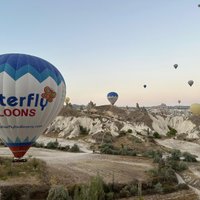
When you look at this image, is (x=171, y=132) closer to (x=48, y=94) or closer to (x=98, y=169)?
(x=98, y=169)

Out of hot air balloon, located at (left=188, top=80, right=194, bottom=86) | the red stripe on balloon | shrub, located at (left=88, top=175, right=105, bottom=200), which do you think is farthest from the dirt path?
hot air balloon, located at (left=188, top=80, right=194, bottom=86)

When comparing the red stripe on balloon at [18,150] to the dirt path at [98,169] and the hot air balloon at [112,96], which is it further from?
the hot air balloon at [112,96]

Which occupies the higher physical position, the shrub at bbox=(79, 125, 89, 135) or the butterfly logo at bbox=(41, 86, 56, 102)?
the butterfly logo at bbox=(41, 86, 56, 102)

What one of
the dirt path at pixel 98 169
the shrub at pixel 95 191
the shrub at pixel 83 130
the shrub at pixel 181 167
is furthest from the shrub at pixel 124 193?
the shrub at pixel 83 130

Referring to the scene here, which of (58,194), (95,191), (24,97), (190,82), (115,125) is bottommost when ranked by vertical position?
(58,194)

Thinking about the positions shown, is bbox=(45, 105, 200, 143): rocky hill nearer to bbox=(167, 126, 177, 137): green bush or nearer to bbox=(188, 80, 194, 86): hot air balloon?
bbox=(167, 126, 177, 137): green bush

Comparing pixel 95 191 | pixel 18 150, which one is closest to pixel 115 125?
pixel 18 150

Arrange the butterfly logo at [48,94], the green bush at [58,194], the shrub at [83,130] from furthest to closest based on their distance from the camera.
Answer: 1. the shrub at [83,130]
2. the butterfly logo at [48,94]
3. the green bush at [58,194]
